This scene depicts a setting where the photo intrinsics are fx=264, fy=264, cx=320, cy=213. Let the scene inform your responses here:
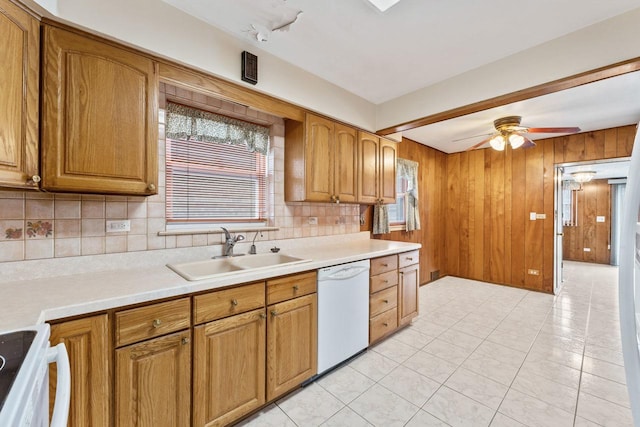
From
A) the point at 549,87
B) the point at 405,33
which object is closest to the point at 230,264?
the point at 405,33

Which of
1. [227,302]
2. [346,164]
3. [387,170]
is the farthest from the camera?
[387,170]

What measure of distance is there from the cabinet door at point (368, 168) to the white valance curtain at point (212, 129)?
3.32 ft

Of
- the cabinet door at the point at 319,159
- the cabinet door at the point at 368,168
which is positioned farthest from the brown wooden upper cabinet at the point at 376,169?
the cabinet door at the point at 319,159

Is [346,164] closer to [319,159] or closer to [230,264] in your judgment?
[319,159]

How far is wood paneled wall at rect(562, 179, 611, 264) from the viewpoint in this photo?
20.6ft

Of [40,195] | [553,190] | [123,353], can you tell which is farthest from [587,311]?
[40,195]

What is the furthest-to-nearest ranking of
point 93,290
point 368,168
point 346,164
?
point 368,168, point 346,164, point 93,290

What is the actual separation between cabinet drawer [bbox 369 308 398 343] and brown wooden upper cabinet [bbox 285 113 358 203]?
1.16 meters

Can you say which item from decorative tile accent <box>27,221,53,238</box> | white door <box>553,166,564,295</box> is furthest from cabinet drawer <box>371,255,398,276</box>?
white door <box>553,166,564,295</box>

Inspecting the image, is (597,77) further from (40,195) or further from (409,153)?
(40,195)

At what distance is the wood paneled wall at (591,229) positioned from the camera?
20.6ft

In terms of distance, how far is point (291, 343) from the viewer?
1.76 metres

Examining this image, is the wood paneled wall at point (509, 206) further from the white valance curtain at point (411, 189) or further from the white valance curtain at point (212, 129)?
the white valance curtain at point (212, 129)

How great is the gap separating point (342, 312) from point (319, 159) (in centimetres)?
133
